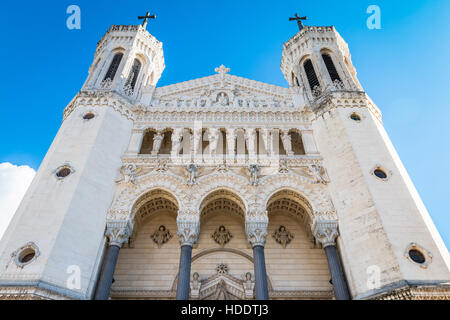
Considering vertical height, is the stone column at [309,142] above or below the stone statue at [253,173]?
above

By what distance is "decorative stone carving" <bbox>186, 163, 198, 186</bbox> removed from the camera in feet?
47.3

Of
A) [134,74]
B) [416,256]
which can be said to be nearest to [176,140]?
[134,74]

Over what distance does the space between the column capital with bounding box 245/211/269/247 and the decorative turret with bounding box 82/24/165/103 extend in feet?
33.1

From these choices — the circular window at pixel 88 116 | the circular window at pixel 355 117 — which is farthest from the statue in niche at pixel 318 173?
the circular window at pixel 88 116

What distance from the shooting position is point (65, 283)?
429 inches

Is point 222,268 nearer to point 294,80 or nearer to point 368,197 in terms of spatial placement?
point 368,197

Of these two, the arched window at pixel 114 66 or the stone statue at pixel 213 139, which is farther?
the arched window at pixel 114 66

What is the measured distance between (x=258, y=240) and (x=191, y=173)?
4330 mm

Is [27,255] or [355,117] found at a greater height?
[355,117]

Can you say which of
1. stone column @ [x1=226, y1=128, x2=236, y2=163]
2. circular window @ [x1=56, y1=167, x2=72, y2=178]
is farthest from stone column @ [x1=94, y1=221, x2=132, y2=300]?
stone column @ [x1=226, y1=128, x2=236, y2=163]

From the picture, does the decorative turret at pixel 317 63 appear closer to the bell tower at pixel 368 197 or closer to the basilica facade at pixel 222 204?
the bell tower at pixel 368 197

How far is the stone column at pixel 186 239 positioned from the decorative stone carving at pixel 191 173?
1538 mm

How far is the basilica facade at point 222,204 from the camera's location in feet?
37.2

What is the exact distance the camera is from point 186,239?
12.8 metres
